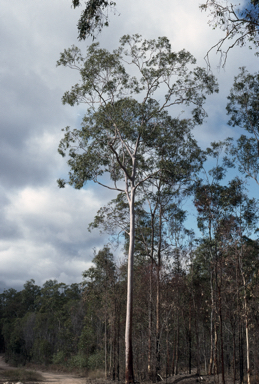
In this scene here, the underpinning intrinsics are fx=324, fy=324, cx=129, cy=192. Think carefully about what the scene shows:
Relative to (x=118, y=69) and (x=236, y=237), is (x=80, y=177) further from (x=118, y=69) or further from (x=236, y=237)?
(x=236, y=237)

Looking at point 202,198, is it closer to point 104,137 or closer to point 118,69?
point 104,137

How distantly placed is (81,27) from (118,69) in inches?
292

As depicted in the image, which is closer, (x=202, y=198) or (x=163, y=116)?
(x=163, y=116)

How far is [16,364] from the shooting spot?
3469 centimetres

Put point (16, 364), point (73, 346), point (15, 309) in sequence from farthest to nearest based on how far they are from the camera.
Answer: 1. point (15, 309)
2. point (16, 364)
3. point (73, 346)

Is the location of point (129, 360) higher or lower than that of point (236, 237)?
lower

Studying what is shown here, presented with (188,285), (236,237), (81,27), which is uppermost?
(81,27)

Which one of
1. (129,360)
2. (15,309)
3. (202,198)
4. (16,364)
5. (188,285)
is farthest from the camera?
(15,309)

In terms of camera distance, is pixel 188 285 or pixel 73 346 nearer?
pixel 188 285

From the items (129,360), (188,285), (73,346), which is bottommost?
(73,346)

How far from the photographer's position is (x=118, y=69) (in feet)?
48.1

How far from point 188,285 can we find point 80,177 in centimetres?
1017

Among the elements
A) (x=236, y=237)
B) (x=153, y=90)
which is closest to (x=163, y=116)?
(x=153, y=90)

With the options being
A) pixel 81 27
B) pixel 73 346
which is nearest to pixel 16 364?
pixel 73 346
